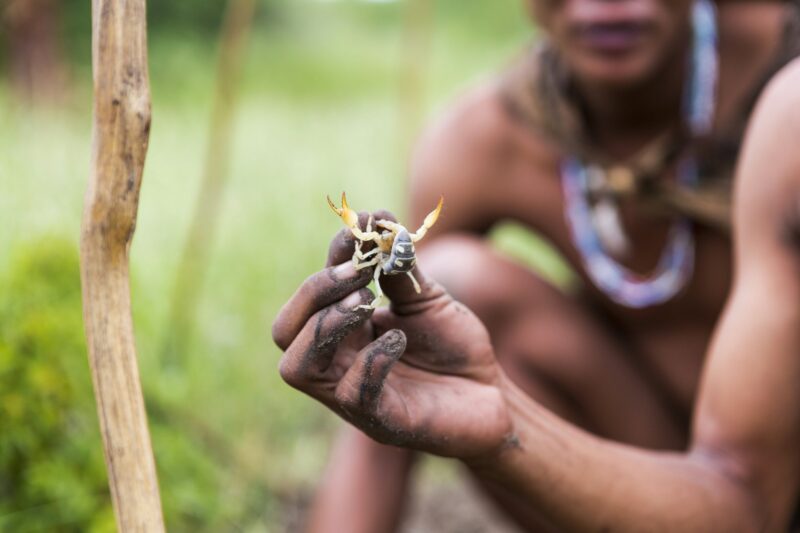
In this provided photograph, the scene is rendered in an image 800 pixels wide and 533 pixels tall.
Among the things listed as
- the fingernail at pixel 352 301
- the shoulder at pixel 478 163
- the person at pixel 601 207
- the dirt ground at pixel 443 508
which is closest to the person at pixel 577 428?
the fingernail at pixel 352 301

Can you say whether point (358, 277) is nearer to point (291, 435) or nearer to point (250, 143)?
point (291, 435)

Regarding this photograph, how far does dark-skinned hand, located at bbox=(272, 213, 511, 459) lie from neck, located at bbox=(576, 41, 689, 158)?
3.26 ft

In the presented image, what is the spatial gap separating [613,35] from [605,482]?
2.89ft

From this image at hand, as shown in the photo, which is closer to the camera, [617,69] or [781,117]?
[781,117]

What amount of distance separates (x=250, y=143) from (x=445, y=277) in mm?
2438

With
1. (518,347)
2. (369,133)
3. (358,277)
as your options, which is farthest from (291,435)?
(369,133)

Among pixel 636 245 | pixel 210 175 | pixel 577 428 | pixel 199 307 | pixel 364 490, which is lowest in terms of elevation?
pixel 364 490

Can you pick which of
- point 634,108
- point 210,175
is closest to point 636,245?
point 634,108

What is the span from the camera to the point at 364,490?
1.86 meters

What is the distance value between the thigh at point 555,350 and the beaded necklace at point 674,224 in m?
0.09

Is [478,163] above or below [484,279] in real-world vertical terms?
above

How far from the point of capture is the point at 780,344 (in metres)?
1.39

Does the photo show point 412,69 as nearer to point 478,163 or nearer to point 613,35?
point 478,163

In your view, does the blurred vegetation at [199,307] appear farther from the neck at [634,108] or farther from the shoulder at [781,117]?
the shoulder at [781,117]
